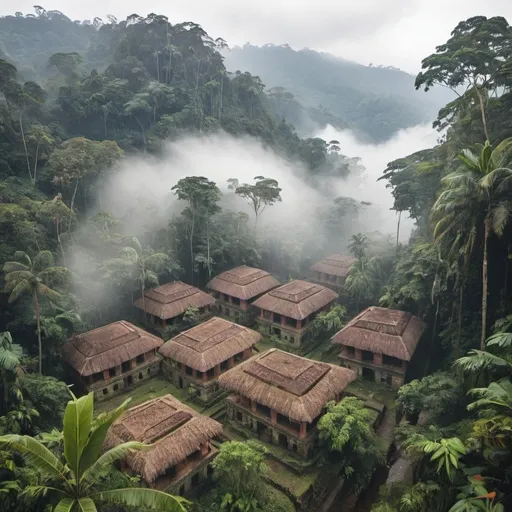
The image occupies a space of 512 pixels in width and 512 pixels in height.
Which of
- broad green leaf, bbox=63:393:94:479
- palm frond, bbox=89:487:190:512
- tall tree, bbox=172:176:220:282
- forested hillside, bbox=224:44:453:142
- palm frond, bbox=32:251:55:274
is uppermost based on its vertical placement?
forested hillside, bbox=224:44:453:142

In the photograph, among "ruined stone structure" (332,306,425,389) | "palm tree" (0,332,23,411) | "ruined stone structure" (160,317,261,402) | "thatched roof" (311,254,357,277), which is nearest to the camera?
"palm tree" (0,332,23,411)

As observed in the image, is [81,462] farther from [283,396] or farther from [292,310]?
[292,310]

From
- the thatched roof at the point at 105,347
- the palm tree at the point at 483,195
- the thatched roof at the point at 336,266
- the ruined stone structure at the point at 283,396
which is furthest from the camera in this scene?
the thatched roof at the point at 336,266

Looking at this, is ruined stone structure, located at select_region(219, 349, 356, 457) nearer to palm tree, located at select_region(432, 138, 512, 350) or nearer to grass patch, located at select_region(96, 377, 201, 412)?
grass patch, located at select_region(96, 377, 201, 412)

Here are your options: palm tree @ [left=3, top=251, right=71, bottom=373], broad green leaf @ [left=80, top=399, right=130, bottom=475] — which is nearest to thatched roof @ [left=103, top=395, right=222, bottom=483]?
broad green leaf @ [left=80, top=399, right=130, bottom=475]

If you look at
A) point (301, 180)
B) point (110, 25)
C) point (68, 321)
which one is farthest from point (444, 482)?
point (110, 25)

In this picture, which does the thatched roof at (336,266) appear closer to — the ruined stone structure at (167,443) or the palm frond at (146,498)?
the ruined stone structure at (167,443)

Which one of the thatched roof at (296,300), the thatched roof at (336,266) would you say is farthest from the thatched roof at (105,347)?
the thatched roof at (336,266)
